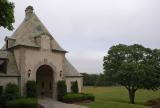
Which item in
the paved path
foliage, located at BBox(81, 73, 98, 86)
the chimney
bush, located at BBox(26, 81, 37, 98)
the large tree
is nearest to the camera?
the paved path

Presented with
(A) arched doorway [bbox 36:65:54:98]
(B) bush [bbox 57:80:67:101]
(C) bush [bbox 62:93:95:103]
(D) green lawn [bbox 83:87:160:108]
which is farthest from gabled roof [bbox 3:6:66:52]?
(D) green lawn [bbox 83:87:160:108]

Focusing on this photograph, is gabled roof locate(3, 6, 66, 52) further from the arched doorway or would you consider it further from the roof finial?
the arched doorway

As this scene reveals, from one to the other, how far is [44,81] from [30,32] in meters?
7.70

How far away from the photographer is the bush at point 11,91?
3516 centimetres

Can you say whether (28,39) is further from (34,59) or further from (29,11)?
(29,11)

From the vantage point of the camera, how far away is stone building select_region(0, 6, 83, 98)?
1495 inches

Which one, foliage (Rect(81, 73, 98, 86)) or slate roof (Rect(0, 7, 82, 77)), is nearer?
slate roof (Rect(0, 7, 82, 77))

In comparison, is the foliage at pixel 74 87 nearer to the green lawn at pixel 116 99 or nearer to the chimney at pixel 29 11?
the green lawn at pixel 116 99

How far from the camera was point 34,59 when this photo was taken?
39156 millimetres

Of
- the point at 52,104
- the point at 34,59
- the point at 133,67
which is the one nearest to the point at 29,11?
the point at 34,59

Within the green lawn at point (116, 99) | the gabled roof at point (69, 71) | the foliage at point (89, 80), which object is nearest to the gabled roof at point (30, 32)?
the gabled roof at point (69, 71)

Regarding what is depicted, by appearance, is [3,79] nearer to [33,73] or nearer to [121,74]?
[33,73]

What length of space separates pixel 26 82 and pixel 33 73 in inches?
61.9

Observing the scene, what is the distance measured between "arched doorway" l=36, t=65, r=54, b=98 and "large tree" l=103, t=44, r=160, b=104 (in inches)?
524
